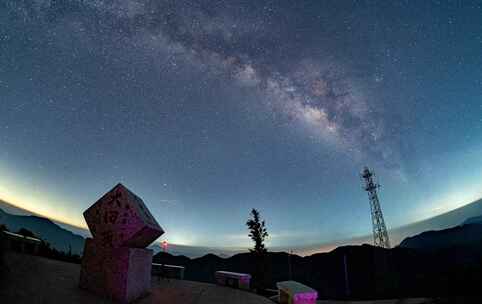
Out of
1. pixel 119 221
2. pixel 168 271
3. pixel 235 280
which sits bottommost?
pixel 235 280

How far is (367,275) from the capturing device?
215 ft

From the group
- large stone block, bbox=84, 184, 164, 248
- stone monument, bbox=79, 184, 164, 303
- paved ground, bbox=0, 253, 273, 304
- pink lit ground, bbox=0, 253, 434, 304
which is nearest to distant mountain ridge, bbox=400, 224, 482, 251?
paved ground, bbox=0, 253, 273, 304

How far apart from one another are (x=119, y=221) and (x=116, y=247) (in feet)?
2.98

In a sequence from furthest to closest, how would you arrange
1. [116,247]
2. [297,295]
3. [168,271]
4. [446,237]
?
[446,237] < [168,271] < [297,295] < [116,247]

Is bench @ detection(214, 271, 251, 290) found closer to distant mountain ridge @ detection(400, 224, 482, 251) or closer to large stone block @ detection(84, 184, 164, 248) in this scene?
large stone block @ detection(84, 184, 164, 248)

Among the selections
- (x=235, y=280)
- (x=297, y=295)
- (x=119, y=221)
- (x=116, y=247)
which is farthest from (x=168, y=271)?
(x=119, y=221)

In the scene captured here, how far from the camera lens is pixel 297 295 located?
15.0 metres

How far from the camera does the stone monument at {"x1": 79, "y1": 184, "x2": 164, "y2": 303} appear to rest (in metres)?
8.92

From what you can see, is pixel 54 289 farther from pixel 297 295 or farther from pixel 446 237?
pixel 446 237

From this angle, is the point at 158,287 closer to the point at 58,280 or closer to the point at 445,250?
the point at 58,280

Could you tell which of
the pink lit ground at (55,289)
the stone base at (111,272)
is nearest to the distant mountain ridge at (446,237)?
the pink lit ground at (55,289)

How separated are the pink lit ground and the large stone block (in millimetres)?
1755

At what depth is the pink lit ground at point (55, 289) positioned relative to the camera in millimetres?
7098

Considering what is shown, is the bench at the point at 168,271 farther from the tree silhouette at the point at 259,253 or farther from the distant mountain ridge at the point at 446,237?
the distant mountain ridge at the point at 446,237
